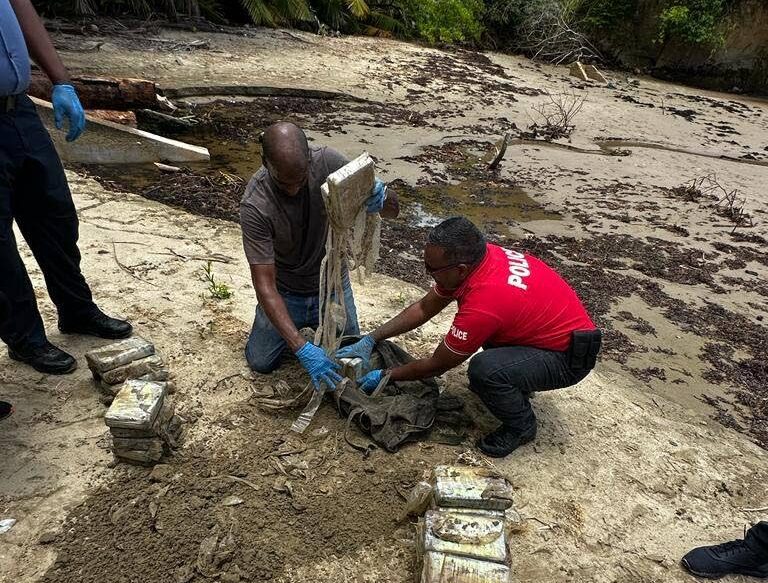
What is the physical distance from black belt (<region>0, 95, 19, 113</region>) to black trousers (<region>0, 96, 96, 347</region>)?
0.02 metres

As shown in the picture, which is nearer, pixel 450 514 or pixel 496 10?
pixel 450 514

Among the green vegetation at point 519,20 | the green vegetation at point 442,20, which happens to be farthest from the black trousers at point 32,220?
the green vegetation at point 442,20

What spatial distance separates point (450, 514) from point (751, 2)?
17.8 meters

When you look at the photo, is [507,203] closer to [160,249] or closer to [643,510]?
[160,249]

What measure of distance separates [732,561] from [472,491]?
1.15 m

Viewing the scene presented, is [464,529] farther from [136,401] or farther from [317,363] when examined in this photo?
[136,401]

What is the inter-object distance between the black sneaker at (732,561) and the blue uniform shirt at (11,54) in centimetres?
344

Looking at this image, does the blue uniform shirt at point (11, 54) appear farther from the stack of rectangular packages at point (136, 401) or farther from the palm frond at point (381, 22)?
the palm frond at point (381, 22)

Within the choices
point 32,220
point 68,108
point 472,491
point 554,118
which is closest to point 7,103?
point 68,108

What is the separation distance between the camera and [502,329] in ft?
8.21

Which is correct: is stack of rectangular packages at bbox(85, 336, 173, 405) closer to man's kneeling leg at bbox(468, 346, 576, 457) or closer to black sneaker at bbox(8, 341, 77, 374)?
black sneaker at bbox(8, 341, 77, 374)

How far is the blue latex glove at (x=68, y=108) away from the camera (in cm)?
275

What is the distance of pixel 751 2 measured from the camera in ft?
47.4

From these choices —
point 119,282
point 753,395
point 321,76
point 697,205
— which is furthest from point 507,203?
point 321,76
